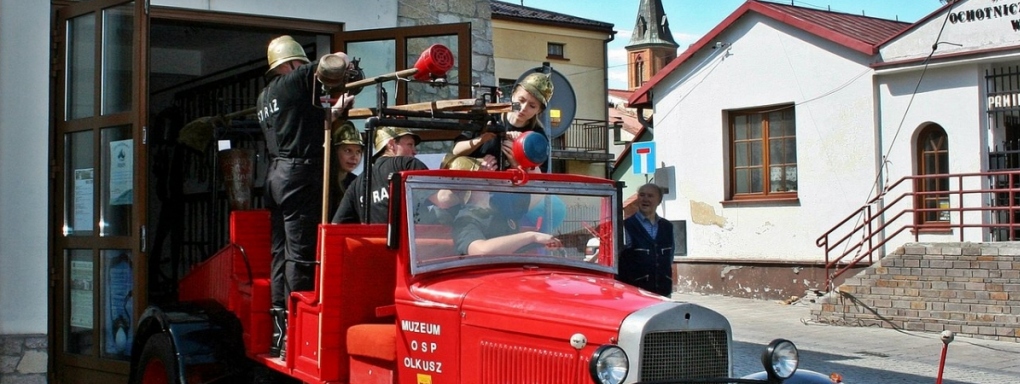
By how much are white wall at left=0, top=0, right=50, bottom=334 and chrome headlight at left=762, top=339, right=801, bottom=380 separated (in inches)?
234

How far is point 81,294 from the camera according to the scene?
838 centimetres

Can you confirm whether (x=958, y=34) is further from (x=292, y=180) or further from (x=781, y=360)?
(x=781, y=360)

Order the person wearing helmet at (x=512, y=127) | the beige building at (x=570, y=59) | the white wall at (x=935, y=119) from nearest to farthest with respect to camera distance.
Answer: the person wearing helmet at (x=512, y=127) < the white wall at (x=935, y=119) < the beige building at (x=570, y=59)

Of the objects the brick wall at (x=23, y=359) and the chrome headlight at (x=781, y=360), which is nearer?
the chrome headlight at (x=781, y=360)

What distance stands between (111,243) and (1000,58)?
12.1 meters

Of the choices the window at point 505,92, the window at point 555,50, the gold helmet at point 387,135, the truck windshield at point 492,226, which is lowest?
the truck windshield at point 492,226

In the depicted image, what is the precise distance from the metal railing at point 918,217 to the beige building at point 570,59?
20476 millimetres

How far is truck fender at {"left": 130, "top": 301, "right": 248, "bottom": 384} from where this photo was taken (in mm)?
6320

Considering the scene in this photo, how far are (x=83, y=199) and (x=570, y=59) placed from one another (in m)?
32.1

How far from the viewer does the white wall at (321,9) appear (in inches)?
360

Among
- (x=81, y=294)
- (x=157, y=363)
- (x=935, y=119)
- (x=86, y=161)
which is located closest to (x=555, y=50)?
(x=935, y=119)

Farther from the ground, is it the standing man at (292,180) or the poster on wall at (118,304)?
the standing man at (292,180)

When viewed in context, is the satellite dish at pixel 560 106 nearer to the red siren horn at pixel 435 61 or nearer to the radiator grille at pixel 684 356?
the red siren horn at pixel 435 61

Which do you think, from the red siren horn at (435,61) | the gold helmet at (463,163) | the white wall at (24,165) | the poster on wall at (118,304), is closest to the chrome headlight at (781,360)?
the gold helmet at (463,163)
